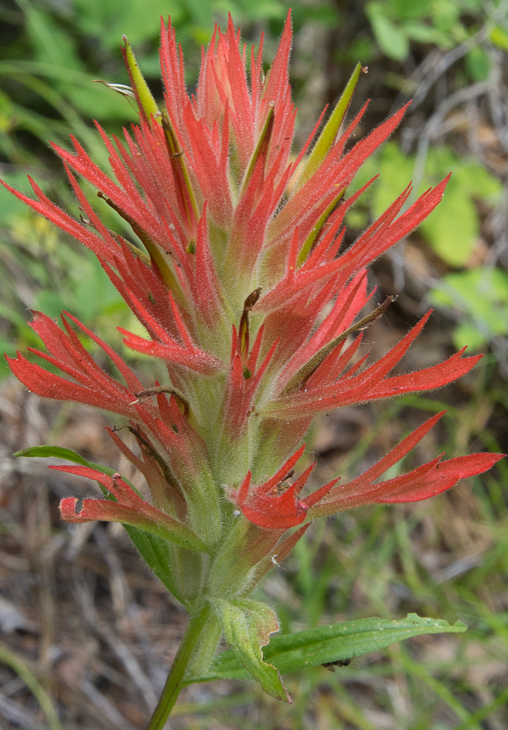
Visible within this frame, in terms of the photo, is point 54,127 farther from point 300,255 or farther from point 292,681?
point 292,681

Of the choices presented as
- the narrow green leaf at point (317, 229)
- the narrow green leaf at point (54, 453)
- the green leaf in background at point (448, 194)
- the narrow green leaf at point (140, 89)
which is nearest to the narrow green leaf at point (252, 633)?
the narrow green leaf at point (54, 453)

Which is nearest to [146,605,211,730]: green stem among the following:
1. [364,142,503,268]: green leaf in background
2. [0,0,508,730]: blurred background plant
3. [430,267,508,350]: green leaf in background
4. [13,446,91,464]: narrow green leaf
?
[13,446,91,464]: narrow green leaf

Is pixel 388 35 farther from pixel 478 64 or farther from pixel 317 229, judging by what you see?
pixel 317 229

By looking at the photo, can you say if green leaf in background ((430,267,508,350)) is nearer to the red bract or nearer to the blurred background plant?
the blurred background plant

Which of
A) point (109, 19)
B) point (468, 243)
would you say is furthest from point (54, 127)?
point (468, 243)

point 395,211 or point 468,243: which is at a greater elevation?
point 395,211

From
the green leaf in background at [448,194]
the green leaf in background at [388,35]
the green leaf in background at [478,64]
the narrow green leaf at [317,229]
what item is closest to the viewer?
the narrow green leaf at [317,229]

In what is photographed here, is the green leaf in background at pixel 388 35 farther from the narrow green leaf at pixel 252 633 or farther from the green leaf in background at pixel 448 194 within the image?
the narrow green leaf at pixel 252 633
